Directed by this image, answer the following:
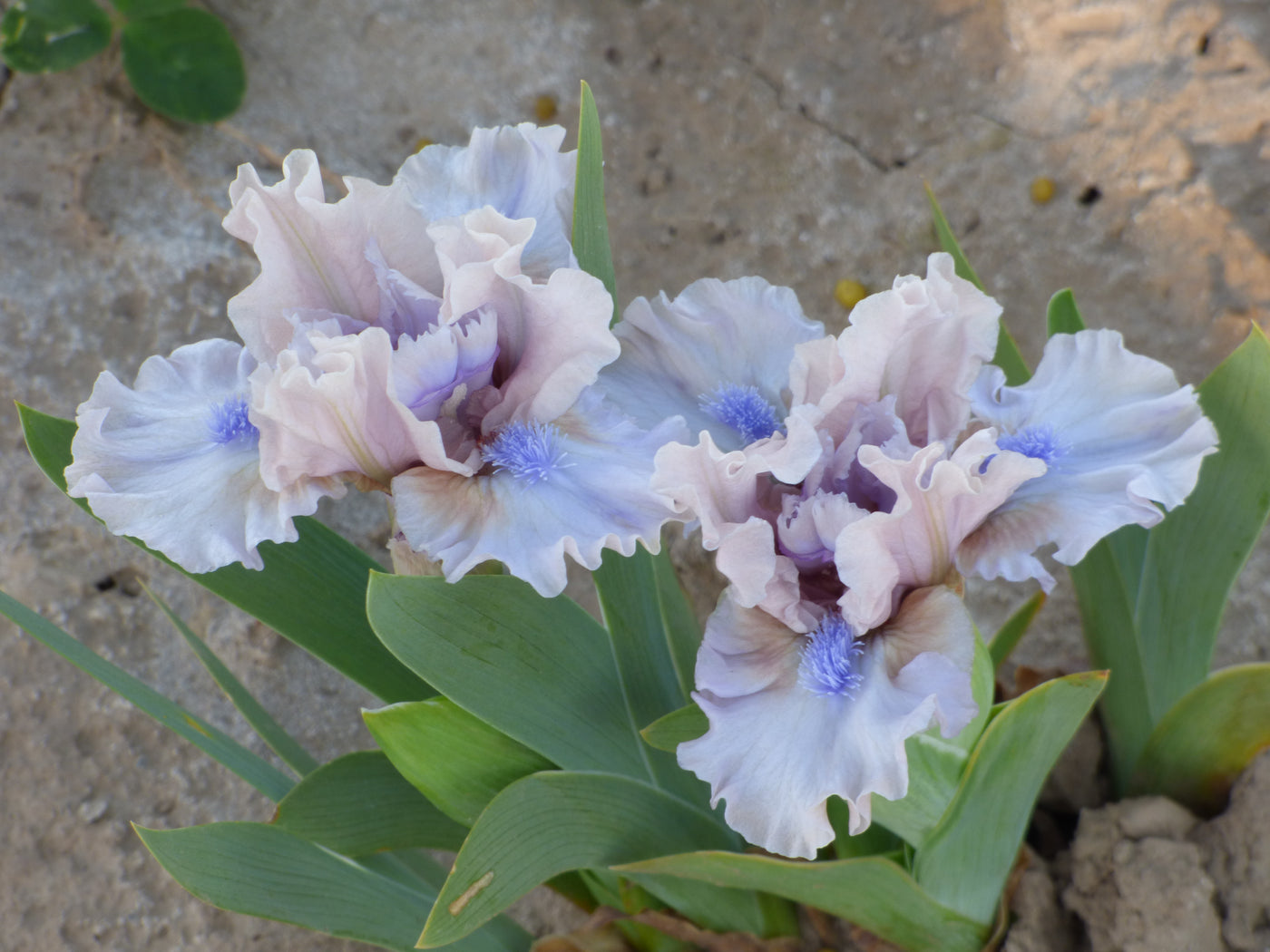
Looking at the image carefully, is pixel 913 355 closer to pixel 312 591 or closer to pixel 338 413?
pixel 338 413

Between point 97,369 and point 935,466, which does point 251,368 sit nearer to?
point 935,466

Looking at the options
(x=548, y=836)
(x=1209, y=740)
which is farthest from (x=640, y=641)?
(x=1209, y=740)

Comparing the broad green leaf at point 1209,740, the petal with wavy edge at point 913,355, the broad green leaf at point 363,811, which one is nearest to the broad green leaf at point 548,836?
the broad green leaf at point 363,811

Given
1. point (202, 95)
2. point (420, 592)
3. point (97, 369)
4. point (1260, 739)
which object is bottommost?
point (97, 369)

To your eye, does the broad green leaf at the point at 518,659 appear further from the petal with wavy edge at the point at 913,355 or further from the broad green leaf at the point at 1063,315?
the broad green leaf at the point at 1063,315

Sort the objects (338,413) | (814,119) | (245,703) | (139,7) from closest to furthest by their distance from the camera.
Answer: (338,413) → (245,703) → (139,7) → (814,119)

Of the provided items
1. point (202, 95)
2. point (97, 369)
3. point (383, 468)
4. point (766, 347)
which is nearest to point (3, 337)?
point (97, 369)
